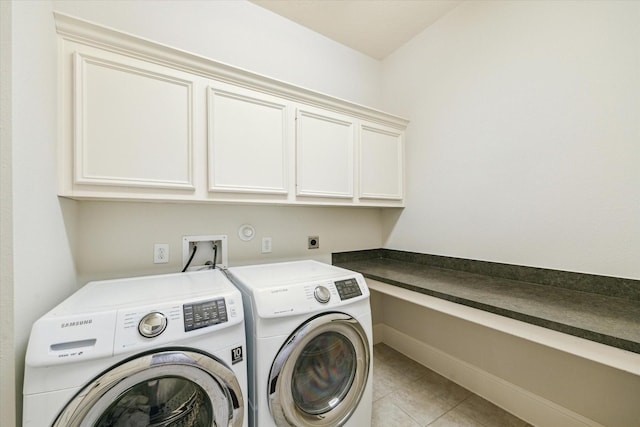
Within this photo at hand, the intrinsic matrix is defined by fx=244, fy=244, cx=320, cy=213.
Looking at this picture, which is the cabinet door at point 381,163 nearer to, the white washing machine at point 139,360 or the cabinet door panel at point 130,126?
the cabinet door panel at point 130,126

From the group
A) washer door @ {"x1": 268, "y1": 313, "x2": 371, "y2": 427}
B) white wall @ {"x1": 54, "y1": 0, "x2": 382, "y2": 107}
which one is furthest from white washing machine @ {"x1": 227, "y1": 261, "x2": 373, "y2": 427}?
white wall @ {"x1": 54, "y1": 0, "x2": 382, "y2": 107}

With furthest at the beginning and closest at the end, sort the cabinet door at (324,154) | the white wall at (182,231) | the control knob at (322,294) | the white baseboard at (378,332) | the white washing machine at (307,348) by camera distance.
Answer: the white baseboard at (378,332), the cabinet door at (324,154), the white wall at (182,231), the control knob at (322,294), the white washing machine at (307,348)

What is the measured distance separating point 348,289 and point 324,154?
100 cm

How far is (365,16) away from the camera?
1974mm

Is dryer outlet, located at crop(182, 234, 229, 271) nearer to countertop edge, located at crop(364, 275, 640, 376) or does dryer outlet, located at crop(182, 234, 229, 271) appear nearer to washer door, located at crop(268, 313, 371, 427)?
washer door, located at crop(268, 313, 371, 427)

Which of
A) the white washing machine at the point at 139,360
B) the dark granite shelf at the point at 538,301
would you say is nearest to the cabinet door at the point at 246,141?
the white washing machine at the point at 139,360

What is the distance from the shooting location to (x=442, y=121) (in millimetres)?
2008

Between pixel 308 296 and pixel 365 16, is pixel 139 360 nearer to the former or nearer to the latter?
pixel 308 296

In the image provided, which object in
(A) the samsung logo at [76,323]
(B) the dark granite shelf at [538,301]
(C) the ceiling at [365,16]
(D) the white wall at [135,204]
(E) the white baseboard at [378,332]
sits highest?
(C) the ceiling at [365,16]

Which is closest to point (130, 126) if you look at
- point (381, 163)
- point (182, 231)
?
point (182, 231)

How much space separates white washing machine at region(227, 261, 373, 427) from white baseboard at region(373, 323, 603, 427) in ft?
3.11

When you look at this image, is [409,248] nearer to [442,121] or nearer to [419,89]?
[442,121]

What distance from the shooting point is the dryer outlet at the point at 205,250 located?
1.59 metres

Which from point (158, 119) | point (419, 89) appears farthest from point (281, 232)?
point (419, 89)
